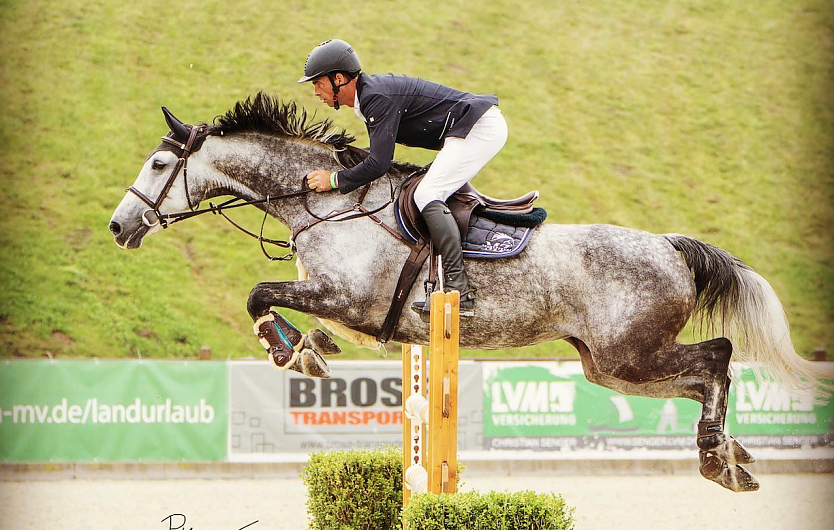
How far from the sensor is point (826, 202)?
1658 cm

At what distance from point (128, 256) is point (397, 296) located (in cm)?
1115

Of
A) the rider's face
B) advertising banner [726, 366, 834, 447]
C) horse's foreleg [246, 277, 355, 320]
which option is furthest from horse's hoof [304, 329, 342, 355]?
advertising banner [726, 366, 834, 447]

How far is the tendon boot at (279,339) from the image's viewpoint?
14.0 feet

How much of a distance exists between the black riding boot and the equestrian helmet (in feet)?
2.87

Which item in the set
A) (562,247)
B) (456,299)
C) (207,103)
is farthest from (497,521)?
(207,103)

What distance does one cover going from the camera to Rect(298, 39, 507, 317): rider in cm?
425

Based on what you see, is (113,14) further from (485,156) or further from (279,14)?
(485,156)

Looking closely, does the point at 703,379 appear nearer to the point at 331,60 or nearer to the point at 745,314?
the point at 745,314

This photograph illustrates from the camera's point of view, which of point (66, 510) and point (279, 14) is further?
point (279, 14)

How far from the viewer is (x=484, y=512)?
12.9 feet

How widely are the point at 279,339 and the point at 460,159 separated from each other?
1.36 meters

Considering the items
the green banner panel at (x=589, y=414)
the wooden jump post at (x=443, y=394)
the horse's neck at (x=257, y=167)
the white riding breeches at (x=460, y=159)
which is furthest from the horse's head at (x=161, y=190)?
the green banner panel at (x=589, y=414)

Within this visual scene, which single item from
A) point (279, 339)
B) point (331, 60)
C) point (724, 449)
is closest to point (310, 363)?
point (279, 339)

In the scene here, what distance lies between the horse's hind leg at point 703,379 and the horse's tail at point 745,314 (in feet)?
0.80
